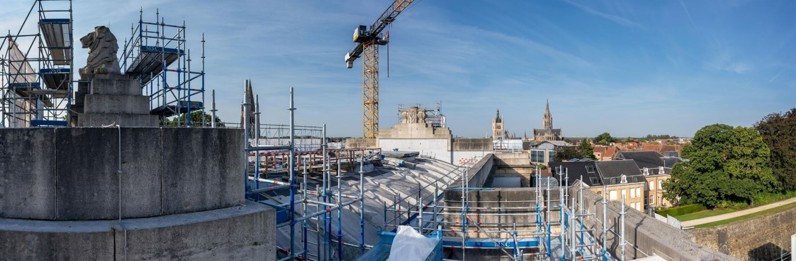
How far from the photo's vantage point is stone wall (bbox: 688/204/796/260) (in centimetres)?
2400

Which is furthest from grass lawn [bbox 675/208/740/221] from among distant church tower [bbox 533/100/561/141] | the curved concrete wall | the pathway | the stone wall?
distant church tower [bbox 533/100/561/141]

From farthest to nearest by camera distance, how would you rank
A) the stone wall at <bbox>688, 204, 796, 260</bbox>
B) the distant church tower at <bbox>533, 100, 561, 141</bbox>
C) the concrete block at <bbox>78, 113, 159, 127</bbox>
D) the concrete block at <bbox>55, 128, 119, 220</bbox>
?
the distant church tower at <bbox>533, 100, 561, 141</bbox>, the stone wall at <bbox>688, 204, 796, 260</bbox>, the concrete block at <bbox>78, 113, 159, 127</bbox>, the concrete block at <bbox>55, 128, 119, 220</bbox>

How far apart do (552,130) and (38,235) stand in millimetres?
147215

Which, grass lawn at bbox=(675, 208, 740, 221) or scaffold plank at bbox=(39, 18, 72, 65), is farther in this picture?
grass lawn at bbox=(675, 208, 740, 221)

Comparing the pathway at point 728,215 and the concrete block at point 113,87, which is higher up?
the concrete block at point 113,87

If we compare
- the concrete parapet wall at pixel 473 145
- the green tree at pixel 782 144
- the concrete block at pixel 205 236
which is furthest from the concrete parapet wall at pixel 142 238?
the green tree at pixel 782 144

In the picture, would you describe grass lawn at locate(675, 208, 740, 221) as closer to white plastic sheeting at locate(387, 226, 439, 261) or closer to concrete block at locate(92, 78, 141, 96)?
white plastic sheeting at locate(387, 226, 439, 261)

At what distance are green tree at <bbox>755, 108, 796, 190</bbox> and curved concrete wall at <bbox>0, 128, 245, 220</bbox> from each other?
4833 centimetres

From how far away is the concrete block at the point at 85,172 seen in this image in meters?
4.38

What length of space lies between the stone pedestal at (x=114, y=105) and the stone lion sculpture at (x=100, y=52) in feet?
1.46

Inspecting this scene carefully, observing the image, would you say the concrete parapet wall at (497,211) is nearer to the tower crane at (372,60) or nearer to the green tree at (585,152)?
the tower crane at (372,60)

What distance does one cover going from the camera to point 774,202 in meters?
35.7

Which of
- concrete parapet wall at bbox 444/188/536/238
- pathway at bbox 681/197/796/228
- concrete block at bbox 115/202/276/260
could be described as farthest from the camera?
pathway at bbox 681/197/796/228

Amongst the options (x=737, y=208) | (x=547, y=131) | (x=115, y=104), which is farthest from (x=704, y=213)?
(x=547, y=131)
